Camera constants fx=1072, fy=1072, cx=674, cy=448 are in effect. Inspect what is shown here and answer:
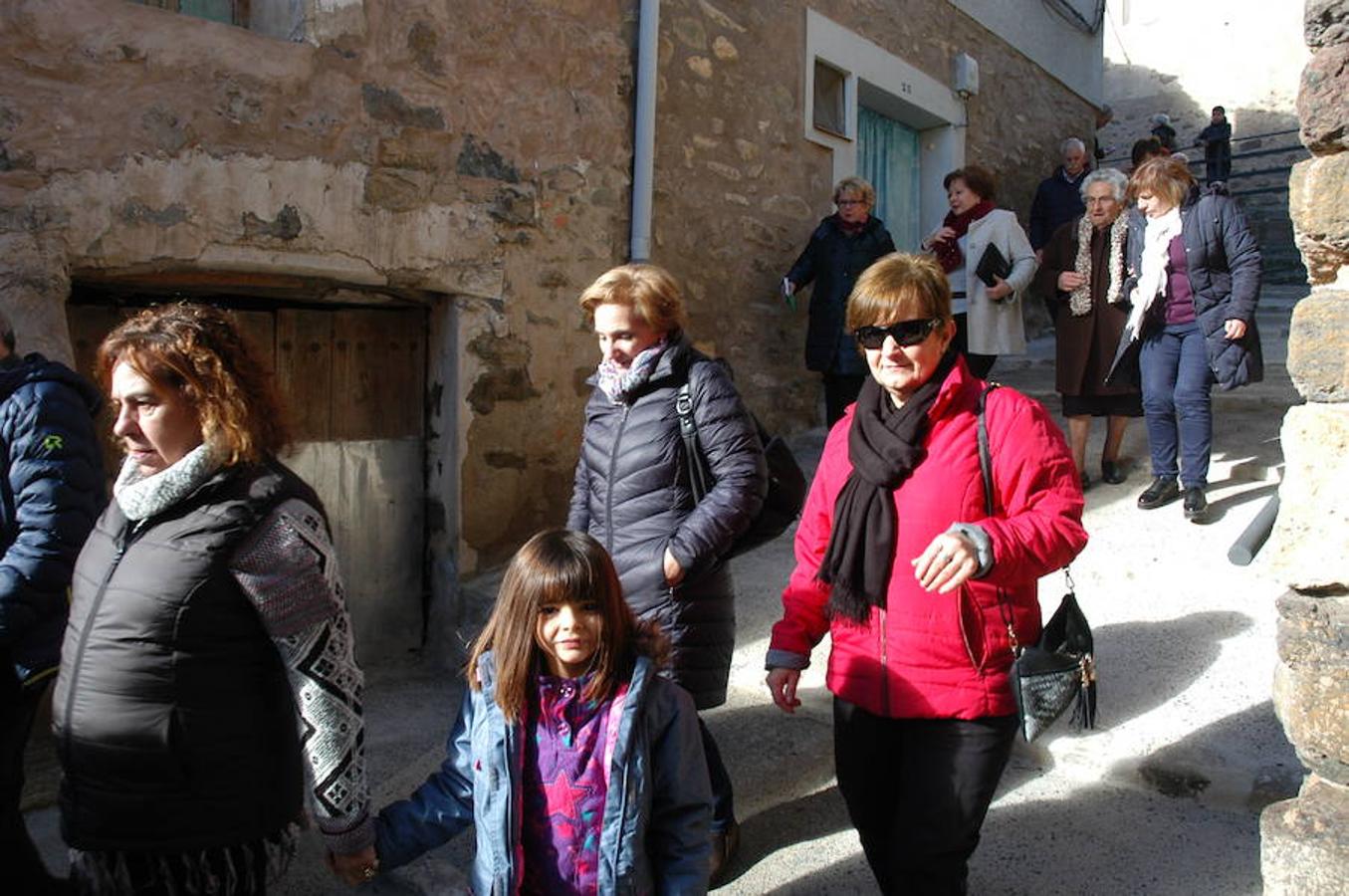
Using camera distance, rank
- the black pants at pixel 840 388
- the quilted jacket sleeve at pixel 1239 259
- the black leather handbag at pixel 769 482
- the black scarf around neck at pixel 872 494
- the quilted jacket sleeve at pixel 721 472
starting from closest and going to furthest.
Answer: the black scarf around neck at pixel 872 494 → the quilted jacket sleeve at pixel 721 472 → the black leather handbag at pixel 769 482 → the quilted jacket sleeve at pixel 1239 259 → the black pants at pixel 840 388

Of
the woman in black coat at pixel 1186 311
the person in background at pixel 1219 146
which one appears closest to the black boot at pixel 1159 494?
the woman in black coat at pixel 1186 311

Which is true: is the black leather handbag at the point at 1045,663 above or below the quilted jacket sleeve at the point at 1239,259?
below

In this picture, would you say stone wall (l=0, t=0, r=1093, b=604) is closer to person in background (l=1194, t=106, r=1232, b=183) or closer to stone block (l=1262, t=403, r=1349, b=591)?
stone block (l=1262, t=403, r=1349, b=591)

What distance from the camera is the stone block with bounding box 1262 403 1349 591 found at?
71.2 inches

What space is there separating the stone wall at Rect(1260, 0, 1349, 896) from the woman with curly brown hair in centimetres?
160

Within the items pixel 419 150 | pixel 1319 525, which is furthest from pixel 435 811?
pixel 419 150

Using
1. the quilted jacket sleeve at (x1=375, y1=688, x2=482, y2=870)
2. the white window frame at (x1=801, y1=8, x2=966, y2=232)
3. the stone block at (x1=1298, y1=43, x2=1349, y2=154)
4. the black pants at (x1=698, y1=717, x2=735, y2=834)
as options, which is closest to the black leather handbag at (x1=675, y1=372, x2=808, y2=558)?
the black pants at (x1=698, y1=717, x2=735, y2=834)

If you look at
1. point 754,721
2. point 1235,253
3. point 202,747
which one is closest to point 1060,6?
point 1235,253

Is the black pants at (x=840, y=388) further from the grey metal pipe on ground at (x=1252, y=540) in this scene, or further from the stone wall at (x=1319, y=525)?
the stone wall at (x=1319, y=525)

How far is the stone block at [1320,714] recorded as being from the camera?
1804 mm

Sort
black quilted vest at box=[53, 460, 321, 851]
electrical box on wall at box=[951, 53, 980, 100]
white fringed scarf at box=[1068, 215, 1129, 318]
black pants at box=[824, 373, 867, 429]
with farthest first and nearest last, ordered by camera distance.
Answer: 1. electrical box on wall at box=[951, 53, 980, 100]
2. black pants at box=[824, 373, 867, 429]
3. white fringed scarf at box=[1068, 215, 1129, 318]
4. black quilted vest at box=[53, 460, 321, 851]

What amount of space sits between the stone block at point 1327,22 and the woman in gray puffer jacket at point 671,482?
4.66 ft

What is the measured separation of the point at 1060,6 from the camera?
32.0ft

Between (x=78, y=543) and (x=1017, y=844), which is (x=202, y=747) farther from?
(x=1017, y=844)
